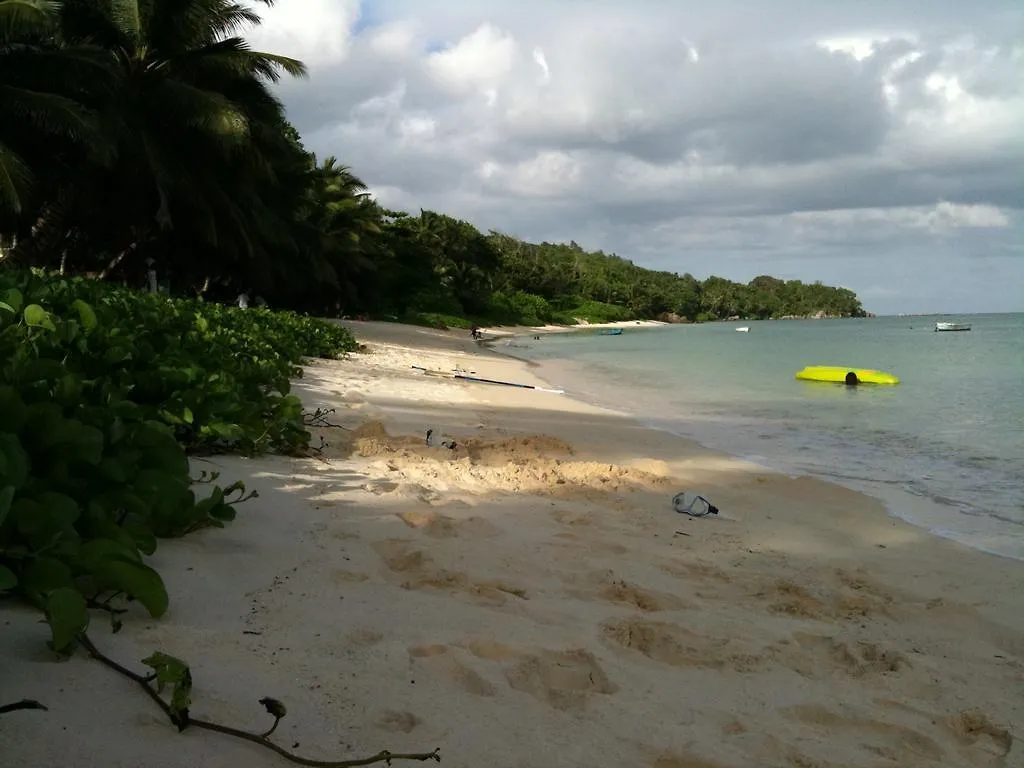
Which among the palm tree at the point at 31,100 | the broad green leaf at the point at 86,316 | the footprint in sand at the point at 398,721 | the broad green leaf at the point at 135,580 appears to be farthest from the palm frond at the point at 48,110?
the footprint in sand at the point at 398,721

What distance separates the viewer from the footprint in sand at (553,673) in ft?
7.48

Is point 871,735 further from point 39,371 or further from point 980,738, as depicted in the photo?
point 39,371

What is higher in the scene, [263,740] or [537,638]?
[263,740]

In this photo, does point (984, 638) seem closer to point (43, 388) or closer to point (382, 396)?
point (43, 388)

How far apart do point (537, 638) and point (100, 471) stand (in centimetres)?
152

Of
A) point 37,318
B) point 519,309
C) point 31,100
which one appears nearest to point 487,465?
point 37,318

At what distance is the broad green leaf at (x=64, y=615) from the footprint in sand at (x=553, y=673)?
1.16 metres

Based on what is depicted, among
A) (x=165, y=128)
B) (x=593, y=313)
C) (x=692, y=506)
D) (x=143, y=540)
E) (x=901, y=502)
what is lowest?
(x=901, y=502)

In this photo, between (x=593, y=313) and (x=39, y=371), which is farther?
(x=593, y=313)

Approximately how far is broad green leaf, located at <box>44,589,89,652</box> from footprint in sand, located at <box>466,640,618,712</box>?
1157 millimetres

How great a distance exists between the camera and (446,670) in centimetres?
230

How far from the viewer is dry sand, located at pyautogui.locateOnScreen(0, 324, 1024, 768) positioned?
6.09 feet

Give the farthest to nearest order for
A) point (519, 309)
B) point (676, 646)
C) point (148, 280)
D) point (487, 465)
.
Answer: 1. point (519, 309)
2. point (148, 280)
3. point (487, 465)
4. point (676, 646)

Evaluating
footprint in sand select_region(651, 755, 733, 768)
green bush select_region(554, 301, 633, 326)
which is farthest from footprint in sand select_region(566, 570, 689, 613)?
green bush select_region(554, 301, 633, 326)
